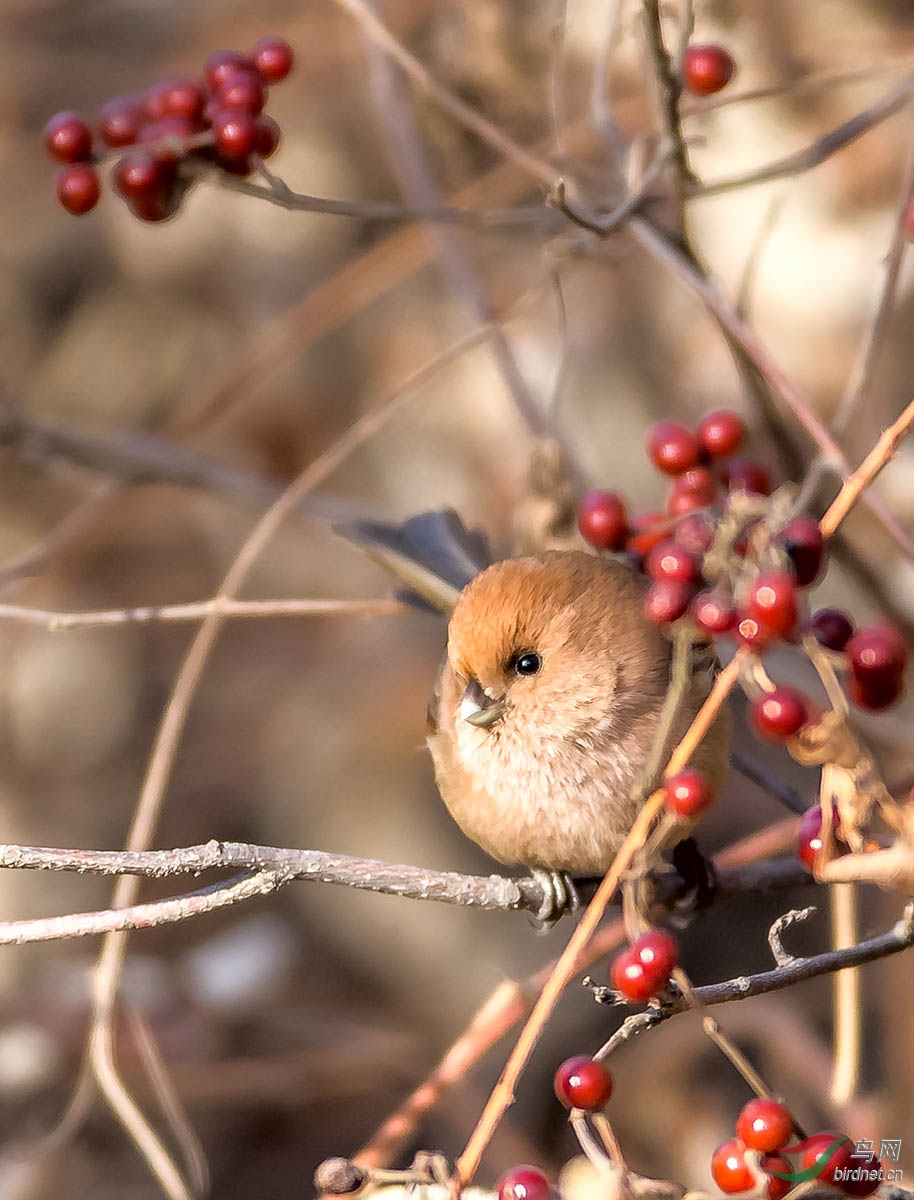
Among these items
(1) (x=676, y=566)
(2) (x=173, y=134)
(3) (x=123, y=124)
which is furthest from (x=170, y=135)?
(1) (x=676, y=566)

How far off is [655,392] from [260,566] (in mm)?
1236

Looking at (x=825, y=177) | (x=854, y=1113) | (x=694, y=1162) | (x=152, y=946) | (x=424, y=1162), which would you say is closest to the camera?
(x=424, y=1162)

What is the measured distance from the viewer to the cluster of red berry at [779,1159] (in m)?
1.19

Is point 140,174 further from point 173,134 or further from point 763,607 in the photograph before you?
point 763,607

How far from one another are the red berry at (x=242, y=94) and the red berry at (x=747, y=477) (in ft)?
2.72

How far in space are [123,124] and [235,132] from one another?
0.21 metres

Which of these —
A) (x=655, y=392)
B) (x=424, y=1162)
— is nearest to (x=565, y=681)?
(x=424, y=1162)

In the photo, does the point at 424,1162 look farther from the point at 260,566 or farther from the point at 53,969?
the point at 260,566

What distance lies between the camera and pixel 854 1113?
197 cm

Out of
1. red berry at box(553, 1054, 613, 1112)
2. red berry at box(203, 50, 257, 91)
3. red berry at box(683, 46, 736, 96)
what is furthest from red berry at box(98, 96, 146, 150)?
red berry at box(553, 1054, 613, 1112)

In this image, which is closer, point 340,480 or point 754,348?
point 754,348

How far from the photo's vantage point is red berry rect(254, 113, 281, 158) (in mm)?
1786

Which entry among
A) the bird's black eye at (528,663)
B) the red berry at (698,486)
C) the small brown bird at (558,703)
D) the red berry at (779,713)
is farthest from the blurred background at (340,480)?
the red berry at (779,713)

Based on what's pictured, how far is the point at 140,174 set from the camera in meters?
1.77
